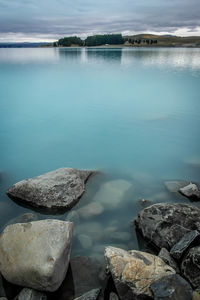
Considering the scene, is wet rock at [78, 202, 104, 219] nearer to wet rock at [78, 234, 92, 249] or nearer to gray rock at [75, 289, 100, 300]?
wet rock at [78, 234, 92, 249]

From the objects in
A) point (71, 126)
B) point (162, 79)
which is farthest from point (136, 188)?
point (162, 79)

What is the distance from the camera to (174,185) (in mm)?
7883

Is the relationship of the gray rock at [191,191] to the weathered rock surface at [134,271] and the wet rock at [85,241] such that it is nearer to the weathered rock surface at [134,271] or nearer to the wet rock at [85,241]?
the weathered rock surface at [134,271]

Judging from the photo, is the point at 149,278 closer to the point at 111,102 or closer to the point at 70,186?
the point at 70,186

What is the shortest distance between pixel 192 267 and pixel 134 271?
1.16 metres

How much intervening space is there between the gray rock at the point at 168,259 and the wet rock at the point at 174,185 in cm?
294

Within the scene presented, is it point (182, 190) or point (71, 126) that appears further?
point (71, 126)

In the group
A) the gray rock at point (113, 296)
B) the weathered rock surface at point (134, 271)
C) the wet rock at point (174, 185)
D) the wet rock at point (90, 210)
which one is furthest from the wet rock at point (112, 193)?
the gray rock at point (113, 296)

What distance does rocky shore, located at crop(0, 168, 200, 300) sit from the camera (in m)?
4.15

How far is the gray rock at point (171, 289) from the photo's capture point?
146 inches

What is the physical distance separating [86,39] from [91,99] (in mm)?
185085

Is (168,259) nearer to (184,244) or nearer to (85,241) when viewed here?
(184,244)

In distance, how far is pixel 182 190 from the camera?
24.4ft

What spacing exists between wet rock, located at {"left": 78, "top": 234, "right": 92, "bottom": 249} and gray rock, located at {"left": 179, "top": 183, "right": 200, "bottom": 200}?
345 cm
